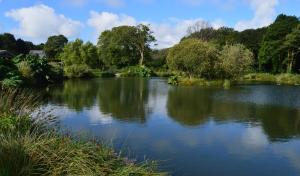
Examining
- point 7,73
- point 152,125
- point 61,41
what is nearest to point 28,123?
point 152,125

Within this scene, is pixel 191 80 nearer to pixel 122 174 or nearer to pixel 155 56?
pixel 122 174

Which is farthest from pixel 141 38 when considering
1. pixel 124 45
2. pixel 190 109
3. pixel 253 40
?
pixel 190 109

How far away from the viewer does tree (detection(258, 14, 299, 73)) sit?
180ft

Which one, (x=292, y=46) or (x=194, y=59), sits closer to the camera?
(x=194, y=59)

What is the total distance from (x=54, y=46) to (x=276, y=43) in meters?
49.4

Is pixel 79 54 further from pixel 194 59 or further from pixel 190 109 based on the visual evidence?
pixel 190 109

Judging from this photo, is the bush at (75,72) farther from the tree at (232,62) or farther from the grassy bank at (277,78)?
the grassy bank at (277,78)

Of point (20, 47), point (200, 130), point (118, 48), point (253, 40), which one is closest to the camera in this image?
point (200, 130)

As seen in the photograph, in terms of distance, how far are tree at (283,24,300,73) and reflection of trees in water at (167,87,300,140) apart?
2960cm

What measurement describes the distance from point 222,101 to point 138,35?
49693mm

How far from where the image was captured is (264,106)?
22812mm

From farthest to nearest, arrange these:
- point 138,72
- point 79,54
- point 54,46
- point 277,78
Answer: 1. point 54,46
2. point 79,54
3. point 138,72
4. point 277,78

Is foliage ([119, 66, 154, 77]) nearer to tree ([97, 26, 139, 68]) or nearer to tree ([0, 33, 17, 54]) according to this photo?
tree ([97, 26, 139, 68])

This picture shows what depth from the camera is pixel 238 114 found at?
63.1 ft
